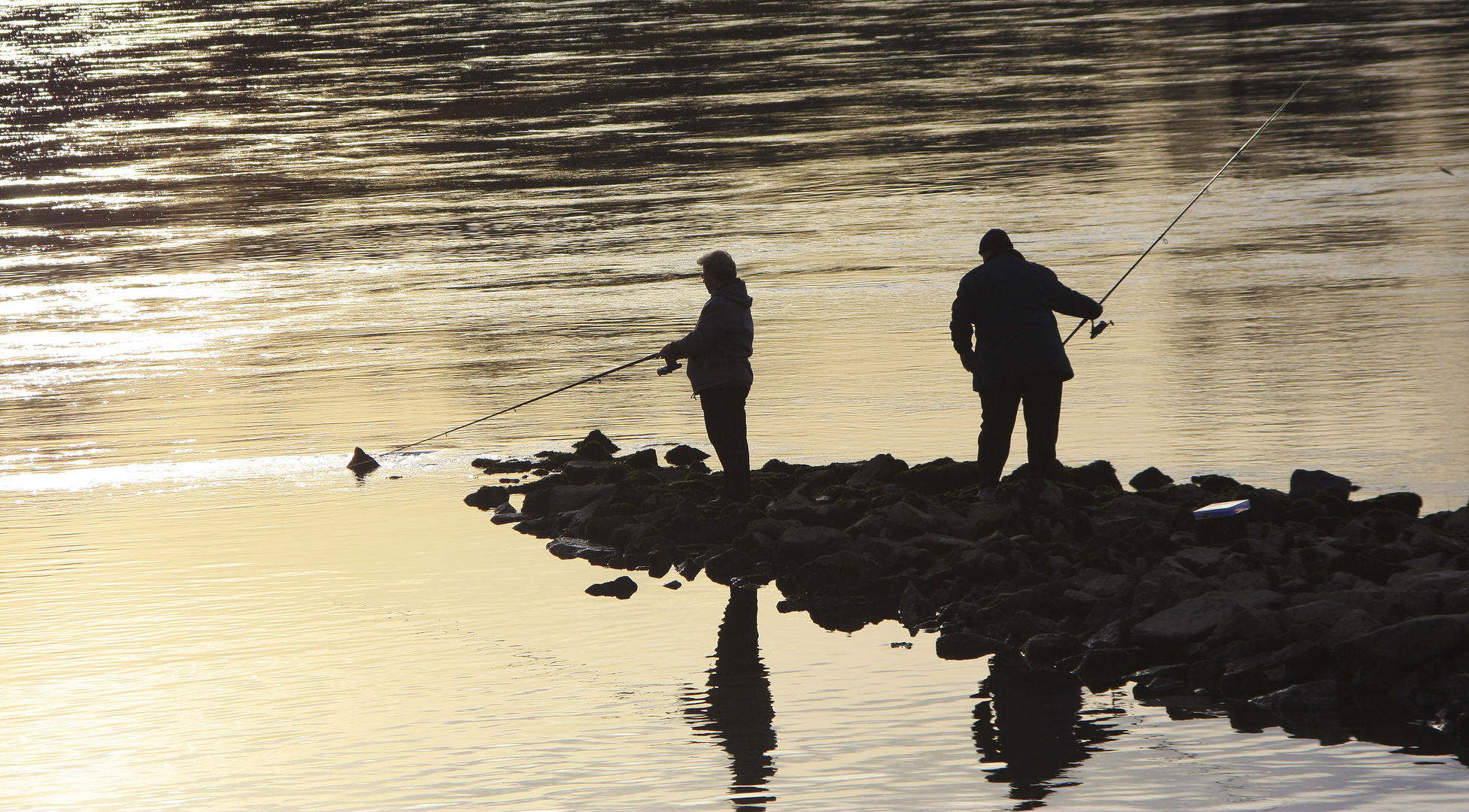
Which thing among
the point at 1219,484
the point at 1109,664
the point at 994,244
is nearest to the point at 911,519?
the point at 994,244

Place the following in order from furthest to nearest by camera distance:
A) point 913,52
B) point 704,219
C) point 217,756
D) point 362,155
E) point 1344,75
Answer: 1. point 913,52
2. point 1344,75
3. point 362,155
4. point 704,219
5. point 217,756

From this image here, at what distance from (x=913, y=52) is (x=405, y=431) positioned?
31.9 meters

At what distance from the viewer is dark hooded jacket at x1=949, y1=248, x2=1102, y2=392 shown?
9531mm

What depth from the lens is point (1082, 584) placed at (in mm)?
8141

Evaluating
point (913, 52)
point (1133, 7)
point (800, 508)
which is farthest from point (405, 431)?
point (1133, 7)

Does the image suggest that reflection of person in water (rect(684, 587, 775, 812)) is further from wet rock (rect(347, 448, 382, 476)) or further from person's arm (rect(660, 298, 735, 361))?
wet rock (rect(347, 448, 382, 476))

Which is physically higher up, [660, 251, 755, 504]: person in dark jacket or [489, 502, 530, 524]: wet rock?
[660, 251, 755, 504]: person in dark jacket

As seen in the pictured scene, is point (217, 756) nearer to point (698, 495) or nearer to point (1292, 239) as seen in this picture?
point (698, 495)

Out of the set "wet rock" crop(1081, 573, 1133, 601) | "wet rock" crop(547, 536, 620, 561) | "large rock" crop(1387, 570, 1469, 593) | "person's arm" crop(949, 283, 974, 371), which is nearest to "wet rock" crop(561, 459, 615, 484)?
"wet rock" crop(547, 536, 620, 561)

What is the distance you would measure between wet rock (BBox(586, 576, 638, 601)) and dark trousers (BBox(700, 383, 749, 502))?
1099mm

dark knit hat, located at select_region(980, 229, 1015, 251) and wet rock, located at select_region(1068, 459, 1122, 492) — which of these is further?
wet rock, located at select_region(1068, 459, 1122, 492)

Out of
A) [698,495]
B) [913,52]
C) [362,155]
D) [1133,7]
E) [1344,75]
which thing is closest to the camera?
[698,495]

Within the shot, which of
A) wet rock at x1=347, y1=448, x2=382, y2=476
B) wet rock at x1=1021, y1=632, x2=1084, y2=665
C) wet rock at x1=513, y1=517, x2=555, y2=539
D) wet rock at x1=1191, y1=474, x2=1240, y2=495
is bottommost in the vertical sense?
wet rock at x1=1021, y1=632, x2=1084, y2=665

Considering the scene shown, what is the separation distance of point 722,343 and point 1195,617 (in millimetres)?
3173
